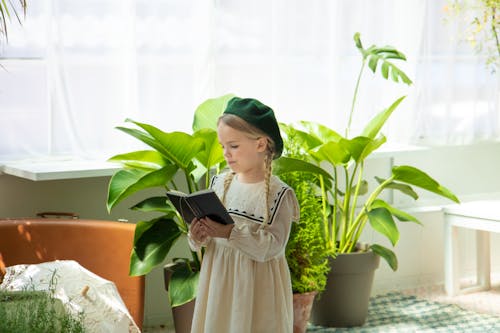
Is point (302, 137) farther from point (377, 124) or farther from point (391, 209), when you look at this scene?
point (391, 209)

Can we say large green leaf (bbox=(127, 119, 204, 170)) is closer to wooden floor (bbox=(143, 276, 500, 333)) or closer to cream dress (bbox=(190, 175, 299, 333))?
cream dress (bbox=(190, 175, 299, 333))

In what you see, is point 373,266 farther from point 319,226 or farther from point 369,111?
point 369,111

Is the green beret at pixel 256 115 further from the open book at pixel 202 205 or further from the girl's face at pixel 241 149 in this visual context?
the open book at pixel 202 205

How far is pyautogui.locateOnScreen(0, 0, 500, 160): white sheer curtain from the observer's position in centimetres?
368

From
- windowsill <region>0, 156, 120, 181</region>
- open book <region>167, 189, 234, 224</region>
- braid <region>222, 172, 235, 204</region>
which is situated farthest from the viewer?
windowsill <region>0, 156, 120, 181</region>

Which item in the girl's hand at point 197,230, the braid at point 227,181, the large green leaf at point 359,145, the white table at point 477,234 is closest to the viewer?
the girl's hand at point 197,230

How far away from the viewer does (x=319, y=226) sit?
384cm

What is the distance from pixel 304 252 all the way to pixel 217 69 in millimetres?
1018

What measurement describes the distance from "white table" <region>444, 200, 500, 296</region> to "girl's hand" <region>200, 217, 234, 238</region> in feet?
6.87

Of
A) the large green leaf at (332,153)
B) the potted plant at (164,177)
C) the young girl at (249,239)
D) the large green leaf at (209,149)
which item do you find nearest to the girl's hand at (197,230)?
the young girl at (249,239)

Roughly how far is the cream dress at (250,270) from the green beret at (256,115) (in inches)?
5.6

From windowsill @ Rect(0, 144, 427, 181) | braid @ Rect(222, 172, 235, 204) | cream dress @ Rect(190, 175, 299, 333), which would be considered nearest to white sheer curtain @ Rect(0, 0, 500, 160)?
windowsill @ Rect(0, 144, 427, 181)

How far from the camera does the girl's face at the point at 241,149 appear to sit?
2.50 m

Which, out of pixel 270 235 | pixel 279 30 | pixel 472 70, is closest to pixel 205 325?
pixel 270 235
